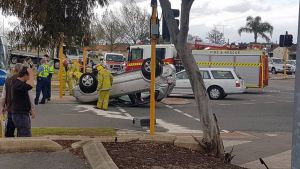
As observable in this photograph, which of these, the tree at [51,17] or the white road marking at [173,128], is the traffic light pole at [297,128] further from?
the white road marking at [173,128]

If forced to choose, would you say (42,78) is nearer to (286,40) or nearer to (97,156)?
(97,156)

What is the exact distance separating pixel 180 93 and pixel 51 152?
17388 millimetres

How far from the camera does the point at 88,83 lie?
19906 mm

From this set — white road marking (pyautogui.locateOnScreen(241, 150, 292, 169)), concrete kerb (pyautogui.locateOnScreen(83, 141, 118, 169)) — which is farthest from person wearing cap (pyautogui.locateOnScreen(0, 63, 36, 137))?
white road marking (pyautogui.locateOnScreen(241, 150, 292, 169))

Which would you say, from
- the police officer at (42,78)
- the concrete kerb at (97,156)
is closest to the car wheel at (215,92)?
the police officer at (42,78)

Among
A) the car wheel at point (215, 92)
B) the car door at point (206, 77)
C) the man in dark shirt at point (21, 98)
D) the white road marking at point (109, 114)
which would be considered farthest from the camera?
the car door at point (206, 77)

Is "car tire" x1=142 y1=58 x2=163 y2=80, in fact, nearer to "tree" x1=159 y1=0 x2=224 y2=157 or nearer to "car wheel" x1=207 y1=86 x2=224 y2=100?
"car wheel" x1=207 y1=86 x2=224 y2=100

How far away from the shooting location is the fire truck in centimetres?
2984

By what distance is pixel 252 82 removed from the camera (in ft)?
98.8

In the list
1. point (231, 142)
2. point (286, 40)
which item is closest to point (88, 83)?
point (231, 142)

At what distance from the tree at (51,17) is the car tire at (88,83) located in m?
8.63

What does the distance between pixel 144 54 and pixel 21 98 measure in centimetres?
2178

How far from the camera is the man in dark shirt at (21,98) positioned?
9000mm

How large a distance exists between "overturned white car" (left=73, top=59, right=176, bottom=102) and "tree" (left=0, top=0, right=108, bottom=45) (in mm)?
8296
